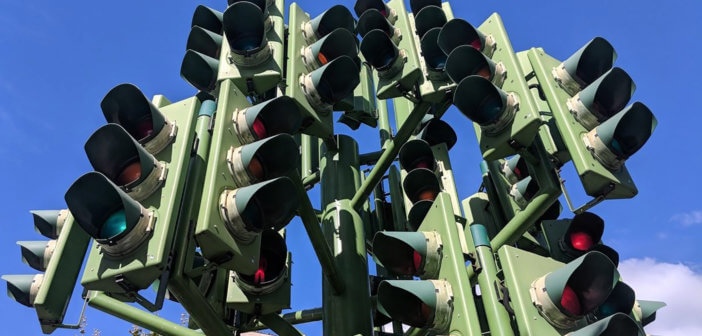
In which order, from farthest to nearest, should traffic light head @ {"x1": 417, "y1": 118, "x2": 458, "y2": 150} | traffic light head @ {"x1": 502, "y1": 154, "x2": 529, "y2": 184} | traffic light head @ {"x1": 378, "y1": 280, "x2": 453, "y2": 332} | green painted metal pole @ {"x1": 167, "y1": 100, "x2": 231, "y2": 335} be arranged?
traffic light head @ {"x1": 417, "y1": 118, "x2": 458, "y2": 150} < traffic light head @ {"x1": 502, "y1": 154, "x2": 529, "y2": 184} < traffic light head @ {"x1": 378, "y1": 280, "x2": 453, "y2": 332} < green painted metal pole @ {"x1": 167, "y1": 100, "x2": 231, "y2": 335}

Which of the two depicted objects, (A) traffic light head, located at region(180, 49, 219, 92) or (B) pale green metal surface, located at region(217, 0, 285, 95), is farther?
(A) traffic light head, located at region(180, 49, 219, 92)

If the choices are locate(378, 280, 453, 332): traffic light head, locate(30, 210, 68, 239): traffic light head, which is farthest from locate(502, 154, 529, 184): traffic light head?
locate(30, 210, 68, 239): traffic light head

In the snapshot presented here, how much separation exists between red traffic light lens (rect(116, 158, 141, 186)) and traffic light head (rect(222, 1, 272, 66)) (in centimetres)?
178

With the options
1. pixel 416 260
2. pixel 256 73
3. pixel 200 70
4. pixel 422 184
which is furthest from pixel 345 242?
pixel 200 70

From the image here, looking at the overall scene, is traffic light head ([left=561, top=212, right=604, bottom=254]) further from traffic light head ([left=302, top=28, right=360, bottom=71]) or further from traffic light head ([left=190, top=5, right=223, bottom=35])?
traffic light head ([left=190, top=5, right=223, bottom=35])

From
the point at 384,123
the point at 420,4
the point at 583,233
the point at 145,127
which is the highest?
the point at 420,4

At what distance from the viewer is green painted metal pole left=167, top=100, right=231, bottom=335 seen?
323cm

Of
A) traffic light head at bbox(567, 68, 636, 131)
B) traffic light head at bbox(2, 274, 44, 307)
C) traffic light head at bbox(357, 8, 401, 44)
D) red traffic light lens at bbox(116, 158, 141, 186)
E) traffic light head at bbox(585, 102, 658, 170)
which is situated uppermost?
traffic light head at bbox(357, 8, 401, 44)

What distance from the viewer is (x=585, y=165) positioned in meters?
4.01

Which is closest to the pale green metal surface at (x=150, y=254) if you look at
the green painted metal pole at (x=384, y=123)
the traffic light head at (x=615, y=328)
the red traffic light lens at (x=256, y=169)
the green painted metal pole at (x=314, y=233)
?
the red traffic light lens at (x=256, y=169)

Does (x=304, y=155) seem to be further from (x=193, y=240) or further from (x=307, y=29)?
(x=193, y=240)

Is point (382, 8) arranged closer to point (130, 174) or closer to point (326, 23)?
point (326, 23)

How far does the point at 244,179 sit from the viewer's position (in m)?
3.43

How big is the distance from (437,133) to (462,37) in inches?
76.2
